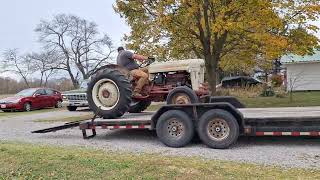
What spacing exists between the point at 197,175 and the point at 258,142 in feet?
12.4

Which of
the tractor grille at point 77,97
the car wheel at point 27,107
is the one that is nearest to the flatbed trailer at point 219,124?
the tractor grille at point 77,97

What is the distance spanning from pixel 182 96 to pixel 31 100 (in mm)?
17822

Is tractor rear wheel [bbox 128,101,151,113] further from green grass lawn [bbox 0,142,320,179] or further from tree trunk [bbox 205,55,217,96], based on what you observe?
tree trunk [bbox 205,55,217,96]

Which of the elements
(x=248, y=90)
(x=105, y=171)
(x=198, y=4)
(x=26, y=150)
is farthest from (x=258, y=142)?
(x=248, y=90)

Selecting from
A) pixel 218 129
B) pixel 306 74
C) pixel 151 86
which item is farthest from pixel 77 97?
pixel 306 74

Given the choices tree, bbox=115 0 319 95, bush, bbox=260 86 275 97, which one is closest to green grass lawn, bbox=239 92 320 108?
tree, bbox=115 0 319 95

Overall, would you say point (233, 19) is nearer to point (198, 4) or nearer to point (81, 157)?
point (198, 4)

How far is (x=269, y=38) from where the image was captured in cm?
1594

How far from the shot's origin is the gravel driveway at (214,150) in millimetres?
8047

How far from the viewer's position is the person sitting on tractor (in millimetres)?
11477

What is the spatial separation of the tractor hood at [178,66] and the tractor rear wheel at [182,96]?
64 centimetres

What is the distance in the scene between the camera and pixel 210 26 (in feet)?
56.3

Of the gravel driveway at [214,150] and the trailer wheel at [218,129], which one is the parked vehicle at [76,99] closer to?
the gravel driveway at [214,150]

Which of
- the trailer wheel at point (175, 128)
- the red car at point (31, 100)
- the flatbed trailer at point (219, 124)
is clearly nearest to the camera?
the flatbed trailer at point (219, 124)
